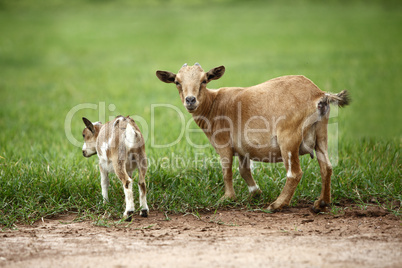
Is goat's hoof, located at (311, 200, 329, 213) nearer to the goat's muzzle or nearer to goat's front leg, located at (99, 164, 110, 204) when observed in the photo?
the goat's muzzle

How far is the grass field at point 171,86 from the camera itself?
7020 millimetres

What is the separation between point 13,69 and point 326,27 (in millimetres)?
18377

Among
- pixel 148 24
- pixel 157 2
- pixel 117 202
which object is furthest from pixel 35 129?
pixel 157 2

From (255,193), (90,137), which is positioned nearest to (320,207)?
(255,193)

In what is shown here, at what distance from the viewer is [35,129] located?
11.9 m

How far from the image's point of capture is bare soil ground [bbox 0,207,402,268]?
4770 millimetres

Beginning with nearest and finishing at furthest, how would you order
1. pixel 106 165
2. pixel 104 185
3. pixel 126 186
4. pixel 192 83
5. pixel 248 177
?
pixel 126 186 → pixel 106 165 → pixel 104 185 → pixel 192 83 → pixel 248 177

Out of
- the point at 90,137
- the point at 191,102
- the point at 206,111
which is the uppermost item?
the point at 191,102

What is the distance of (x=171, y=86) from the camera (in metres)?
18.2

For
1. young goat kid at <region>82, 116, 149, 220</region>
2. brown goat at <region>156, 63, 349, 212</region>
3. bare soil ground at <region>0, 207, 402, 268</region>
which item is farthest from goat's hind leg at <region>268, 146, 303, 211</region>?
young goat kid at <region>82, 116, 149, 220</region>

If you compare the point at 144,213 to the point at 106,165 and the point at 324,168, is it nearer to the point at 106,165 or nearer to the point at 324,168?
the point at 106,165

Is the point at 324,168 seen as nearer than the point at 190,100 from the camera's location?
Yes

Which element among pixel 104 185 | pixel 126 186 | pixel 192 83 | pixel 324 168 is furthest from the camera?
pixel 192 83

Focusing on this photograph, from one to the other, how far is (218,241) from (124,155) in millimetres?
1635
